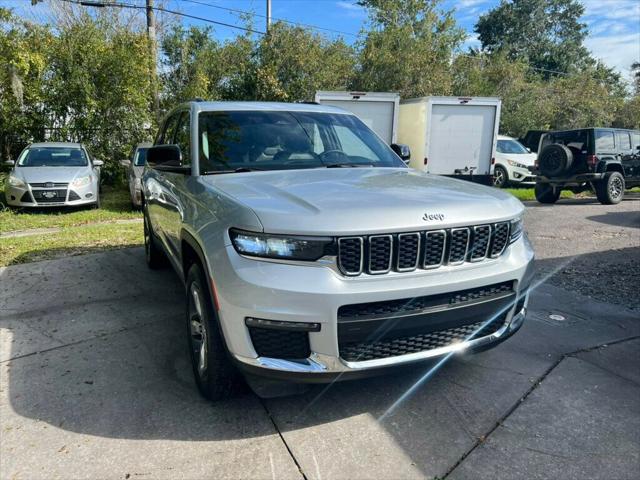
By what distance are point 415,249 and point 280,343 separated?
0.82 meters

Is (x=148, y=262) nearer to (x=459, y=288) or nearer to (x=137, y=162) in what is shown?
(x=459, y=288)

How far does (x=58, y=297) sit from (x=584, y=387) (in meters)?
4.72

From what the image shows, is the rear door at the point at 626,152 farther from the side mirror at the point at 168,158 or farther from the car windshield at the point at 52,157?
the car windshield at the point at 52,157

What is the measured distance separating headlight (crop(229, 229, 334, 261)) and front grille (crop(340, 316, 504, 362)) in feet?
1.58

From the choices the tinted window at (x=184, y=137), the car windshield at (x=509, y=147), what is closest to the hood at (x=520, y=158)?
→ the car windshield at (x=509, y=147)

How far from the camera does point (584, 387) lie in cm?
312

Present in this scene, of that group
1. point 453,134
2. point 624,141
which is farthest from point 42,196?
point 624,141

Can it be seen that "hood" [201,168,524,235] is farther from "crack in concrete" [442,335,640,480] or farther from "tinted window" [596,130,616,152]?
"tinted window" [596,130,616,152]

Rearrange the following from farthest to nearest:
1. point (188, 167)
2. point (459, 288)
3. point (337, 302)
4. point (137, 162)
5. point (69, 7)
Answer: point (69, 7), point (137, 162), point (188, 167), point (459, 288), point (337, 302)

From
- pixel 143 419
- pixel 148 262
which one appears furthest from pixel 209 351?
pixel 148 262

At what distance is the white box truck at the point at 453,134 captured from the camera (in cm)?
1269

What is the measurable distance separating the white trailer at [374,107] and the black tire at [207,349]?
30.6 ft

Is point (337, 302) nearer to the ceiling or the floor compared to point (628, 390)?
nearer to the ceiling

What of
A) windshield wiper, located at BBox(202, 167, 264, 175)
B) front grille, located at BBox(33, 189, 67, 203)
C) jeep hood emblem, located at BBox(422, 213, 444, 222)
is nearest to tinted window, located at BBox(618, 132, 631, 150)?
windshield wiper, located at BBox(202, 167, 264, 175)
